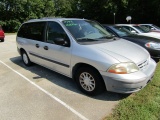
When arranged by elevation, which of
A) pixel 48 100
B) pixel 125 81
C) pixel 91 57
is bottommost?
pixel 48 100

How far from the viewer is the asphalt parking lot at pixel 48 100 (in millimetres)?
3443

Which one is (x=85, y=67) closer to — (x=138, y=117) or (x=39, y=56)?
(x=138, y=117)

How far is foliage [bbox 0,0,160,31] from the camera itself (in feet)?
98.2

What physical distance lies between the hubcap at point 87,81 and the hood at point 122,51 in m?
0.63

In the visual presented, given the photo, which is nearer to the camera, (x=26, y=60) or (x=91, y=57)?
(x=91, y=57)

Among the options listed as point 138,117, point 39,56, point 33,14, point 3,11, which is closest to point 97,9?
point 33,14

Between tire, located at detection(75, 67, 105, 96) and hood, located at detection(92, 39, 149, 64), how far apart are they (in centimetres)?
50

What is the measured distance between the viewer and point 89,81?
398 centimetres

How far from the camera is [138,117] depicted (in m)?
3.20

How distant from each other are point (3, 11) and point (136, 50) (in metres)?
34.9

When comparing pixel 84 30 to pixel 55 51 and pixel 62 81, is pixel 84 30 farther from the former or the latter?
pixel 62 81

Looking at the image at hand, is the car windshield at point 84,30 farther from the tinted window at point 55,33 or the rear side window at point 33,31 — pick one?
the rear side window at point 33,31

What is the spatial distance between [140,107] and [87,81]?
1192 mm

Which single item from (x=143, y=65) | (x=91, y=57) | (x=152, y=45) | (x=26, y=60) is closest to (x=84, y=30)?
(x=91, y=57)
